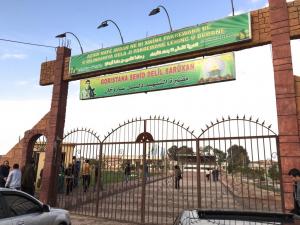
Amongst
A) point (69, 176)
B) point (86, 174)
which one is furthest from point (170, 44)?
point (86, 174)

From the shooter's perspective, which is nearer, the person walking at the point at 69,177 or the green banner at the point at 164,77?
the green banner at the point at 164,77

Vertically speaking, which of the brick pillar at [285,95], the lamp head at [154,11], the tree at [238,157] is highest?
the lamp head at [154,11]

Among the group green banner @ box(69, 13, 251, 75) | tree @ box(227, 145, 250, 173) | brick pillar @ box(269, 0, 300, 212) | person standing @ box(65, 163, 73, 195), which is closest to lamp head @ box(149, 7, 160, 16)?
green banner @ box(69, 13, 251, 75)

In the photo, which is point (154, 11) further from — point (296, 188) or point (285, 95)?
point (296, 188)

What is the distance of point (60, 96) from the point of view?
11.8m

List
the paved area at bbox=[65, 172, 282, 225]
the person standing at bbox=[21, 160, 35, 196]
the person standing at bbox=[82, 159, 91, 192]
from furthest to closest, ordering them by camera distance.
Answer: the person standing at bbox=[82, 159, 91, 192]
the person standing at bbox=[21, 160, 35, 196]
the paved area at bbox=[65, 172, 282, 225]

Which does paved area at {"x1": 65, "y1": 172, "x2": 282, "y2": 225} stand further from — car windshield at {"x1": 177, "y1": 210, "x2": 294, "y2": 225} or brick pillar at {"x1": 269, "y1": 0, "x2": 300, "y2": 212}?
car windshield at {"x1": 177, "y1": 210, "x2": 294, "y2": 225}

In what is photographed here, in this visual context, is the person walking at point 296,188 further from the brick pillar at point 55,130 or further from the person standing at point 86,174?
the person standing at point 86,174

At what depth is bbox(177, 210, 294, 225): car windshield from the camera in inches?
92.5

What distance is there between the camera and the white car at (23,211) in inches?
179

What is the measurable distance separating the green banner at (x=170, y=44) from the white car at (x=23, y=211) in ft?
19.1

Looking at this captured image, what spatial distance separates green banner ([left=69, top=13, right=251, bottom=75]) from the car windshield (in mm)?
6474

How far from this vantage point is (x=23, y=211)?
4969mm

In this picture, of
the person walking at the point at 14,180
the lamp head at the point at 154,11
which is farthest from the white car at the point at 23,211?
the lamp head at the point at 154,11
